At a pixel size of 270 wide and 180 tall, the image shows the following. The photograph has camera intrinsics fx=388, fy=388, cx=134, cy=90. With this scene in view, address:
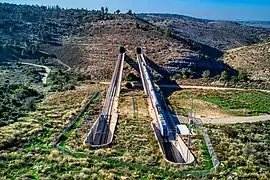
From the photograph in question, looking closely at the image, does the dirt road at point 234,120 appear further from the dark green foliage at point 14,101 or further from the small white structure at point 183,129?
the dark green foliage at point 14,101

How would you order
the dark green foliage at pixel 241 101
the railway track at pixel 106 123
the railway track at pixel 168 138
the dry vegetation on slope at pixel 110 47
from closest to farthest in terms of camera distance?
the railway track at pixel 168 138, the railway track at pixel 106 123, the dark green foliage at pixel 241 101, the dry vegetation on slope at pixel 110 47

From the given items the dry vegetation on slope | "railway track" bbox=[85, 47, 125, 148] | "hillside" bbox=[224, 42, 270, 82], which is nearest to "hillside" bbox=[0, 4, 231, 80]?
the dry vegetation on slope

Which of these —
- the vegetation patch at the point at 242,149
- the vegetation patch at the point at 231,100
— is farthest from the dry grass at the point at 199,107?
the vegetation patch at the point at 242,149

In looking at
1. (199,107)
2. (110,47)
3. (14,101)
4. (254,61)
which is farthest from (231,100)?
(254,61)

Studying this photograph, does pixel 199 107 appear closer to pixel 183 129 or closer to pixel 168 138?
pixel 183 129

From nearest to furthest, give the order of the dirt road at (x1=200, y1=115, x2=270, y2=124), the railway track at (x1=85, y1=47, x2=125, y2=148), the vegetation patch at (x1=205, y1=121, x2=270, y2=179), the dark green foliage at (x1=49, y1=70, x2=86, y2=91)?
the vegetation patch at (x1=205, y1=121, x2=270, y2=179), the railway track at (x1=85, y1=47, x2=125, y2=148), the dirt road at (x1=200, y1=115, x2=270, y2=124), the dark green foliage at (x1=49, y1=70, x2=86, y2=91)

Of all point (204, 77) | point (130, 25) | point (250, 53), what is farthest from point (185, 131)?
point (130, 25)

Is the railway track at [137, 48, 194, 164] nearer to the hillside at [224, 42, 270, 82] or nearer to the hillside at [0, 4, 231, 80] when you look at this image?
the hillside at [0, 4, 231, 80]

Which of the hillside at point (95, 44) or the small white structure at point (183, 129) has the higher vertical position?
the hillside at point (95, 44)
